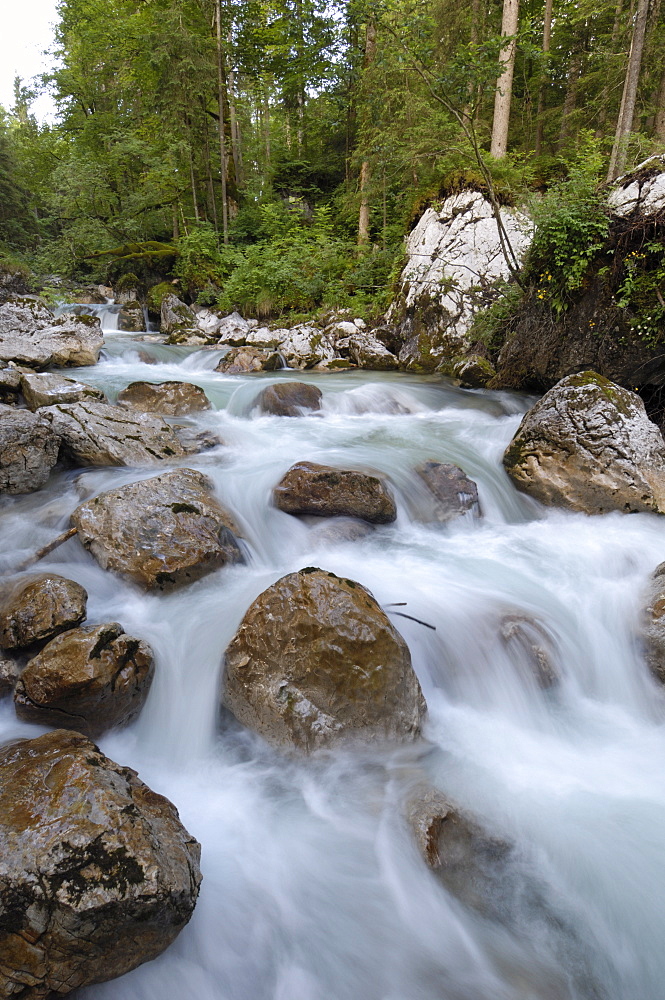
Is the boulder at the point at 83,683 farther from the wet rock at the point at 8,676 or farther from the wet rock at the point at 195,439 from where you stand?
the wet rock at the point at 195,439

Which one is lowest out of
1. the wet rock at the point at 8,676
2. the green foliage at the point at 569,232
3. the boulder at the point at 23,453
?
the wet rock at the point at 8,676

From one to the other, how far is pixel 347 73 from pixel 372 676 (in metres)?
18.4

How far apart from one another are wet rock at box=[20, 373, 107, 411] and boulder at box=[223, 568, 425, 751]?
16.0ft

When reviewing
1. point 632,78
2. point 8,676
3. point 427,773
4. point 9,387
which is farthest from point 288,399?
point 632,78

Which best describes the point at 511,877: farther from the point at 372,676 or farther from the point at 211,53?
the point at 211,53

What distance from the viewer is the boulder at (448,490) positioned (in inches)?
226

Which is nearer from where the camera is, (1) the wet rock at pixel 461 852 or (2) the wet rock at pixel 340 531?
(1) the wet rock at pixel 461 852

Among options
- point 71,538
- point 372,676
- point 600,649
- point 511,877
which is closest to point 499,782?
point 511,877

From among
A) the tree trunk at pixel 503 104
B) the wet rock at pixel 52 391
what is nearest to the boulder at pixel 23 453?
the wet rock at pixel 52 391

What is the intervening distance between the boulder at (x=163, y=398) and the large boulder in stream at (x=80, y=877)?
624 centimetres

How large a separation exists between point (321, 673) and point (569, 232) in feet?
23.2

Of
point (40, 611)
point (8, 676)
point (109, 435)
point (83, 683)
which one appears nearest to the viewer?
point (83, 683)

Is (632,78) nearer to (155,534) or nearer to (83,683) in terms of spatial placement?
(155,534)

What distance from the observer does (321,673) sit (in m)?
3.03
